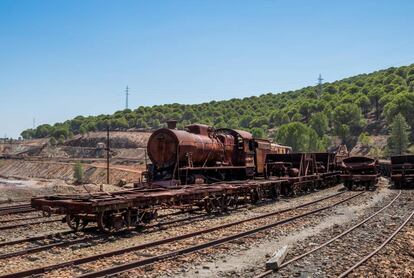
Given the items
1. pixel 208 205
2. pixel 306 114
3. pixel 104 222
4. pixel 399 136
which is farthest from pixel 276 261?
pixel 306 114

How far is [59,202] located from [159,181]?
512cm

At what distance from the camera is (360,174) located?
1102 inches

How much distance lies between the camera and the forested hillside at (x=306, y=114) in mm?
82750

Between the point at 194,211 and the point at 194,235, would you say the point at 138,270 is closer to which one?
the point at 194,235

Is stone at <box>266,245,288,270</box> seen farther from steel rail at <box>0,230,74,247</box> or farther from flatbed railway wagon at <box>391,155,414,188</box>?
flatbed railway wagon at <box>391,155,414,188</box>

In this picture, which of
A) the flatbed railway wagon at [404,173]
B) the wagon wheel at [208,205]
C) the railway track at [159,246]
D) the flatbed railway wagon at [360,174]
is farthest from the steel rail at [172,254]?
the flatbed railway wagon at [404,173]

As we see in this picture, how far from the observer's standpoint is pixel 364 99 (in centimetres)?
10694

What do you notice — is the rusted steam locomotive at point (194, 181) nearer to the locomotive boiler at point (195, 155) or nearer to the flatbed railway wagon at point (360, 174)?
the locomotive boiler at point (195, 155)

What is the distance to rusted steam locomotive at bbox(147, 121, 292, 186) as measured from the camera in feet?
55.0

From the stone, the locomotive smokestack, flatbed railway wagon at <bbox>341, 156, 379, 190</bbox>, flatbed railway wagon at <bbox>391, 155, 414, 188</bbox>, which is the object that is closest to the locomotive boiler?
the locomotive smokestack

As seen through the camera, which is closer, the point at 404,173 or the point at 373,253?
the point at 373,253

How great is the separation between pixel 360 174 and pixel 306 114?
90.3 meters

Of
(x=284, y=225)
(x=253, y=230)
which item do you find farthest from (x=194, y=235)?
(x=284, y=225)

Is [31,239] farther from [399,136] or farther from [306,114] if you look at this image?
[306,114]
